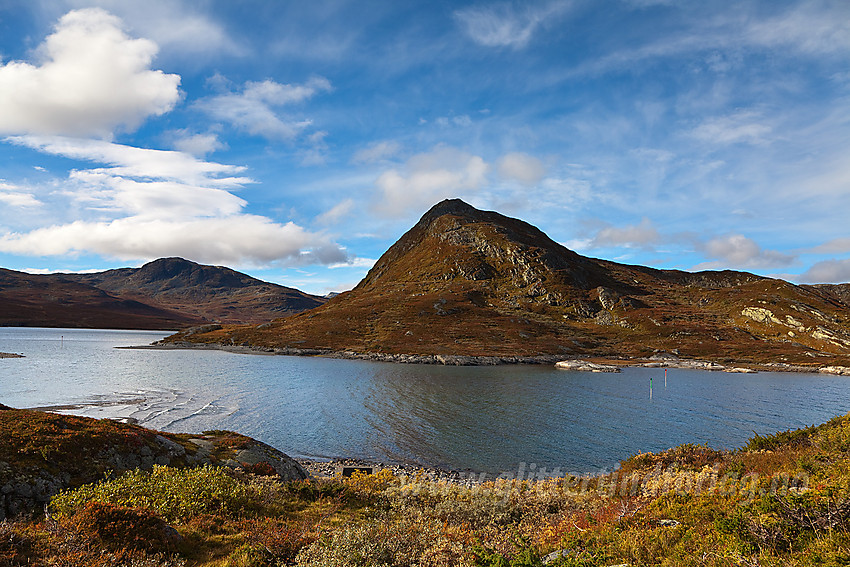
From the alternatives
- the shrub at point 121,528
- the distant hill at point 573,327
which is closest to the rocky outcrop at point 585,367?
the distant hill at point 573,327

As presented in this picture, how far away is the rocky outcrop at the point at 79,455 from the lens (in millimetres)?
13874

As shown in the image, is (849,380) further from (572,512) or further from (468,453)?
(572,512)

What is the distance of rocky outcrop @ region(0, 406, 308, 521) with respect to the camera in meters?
13.9

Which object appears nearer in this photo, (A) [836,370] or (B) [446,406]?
(B) [446,406]

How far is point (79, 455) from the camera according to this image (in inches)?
643

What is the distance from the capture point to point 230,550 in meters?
11.2

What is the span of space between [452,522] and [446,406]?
4272cm

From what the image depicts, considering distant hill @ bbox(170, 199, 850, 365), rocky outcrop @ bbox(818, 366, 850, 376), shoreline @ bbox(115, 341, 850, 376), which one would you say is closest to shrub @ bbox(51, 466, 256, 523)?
shoreline @ bbox(115, 341, 850, 376)

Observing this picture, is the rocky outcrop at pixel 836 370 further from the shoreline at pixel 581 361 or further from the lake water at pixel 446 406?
the lake water at pixel 446 406

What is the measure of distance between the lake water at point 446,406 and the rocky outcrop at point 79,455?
53.6 feet

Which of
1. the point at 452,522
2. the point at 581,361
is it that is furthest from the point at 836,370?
the point at 452,522

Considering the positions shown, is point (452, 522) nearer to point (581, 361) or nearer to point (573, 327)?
point (581, 361)

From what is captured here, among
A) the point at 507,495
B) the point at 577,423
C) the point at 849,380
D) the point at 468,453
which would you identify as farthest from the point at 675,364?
the point at 507,495

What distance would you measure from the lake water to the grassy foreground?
17551 millimetres
